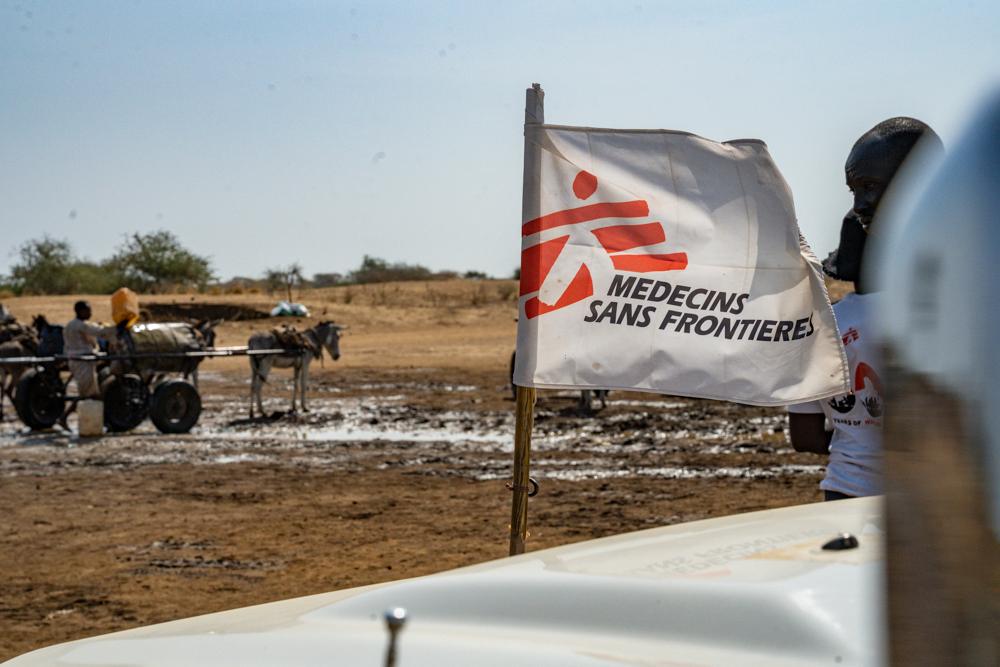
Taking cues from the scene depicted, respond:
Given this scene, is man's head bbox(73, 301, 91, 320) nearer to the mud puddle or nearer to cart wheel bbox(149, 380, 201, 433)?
cart wheel bbox(149, 380, 201, 433)

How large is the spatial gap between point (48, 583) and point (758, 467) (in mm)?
7657

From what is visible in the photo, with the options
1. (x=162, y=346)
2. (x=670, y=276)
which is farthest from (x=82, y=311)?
(x=670, y=276)

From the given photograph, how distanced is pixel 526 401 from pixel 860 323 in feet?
3.80

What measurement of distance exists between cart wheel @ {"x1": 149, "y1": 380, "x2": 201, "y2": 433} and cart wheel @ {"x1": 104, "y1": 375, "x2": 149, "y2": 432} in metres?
0.40

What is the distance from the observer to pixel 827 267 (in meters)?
3.85

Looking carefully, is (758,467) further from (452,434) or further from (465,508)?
(452,434)

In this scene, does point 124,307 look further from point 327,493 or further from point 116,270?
point 116,270

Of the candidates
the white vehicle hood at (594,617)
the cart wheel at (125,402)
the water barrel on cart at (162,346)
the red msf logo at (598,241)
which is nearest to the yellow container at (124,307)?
the water barrel on cart at (162,346)

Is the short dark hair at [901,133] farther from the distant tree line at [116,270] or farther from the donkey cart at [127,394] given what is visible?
the distant tree line at [116,270]

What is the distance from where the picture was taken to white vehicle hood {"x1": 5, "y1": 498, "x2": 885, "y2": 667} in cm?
183

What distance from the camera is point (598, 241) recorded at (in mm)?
3988

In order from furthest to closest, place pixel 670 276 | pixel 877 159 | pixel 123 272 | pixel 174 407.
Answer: pixel 123 272
pixel 174 407
pixel 670 276
pixel 877 159

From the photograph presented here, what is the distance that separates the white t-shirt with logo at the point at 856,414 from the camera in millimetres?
3387

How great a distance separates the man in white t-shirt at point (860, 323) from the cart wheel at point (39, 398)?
16045 millimetres
